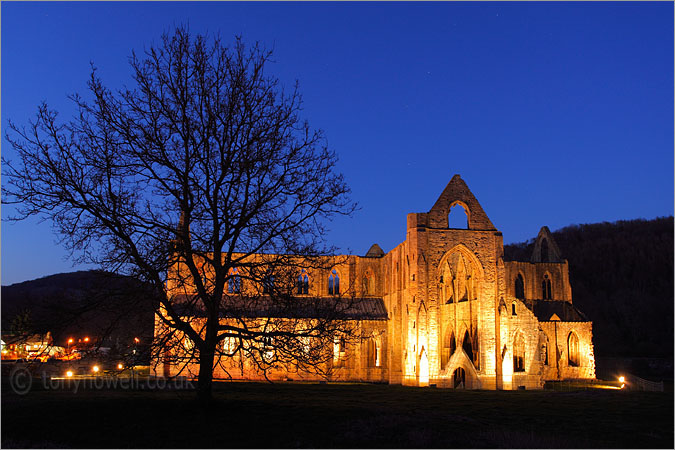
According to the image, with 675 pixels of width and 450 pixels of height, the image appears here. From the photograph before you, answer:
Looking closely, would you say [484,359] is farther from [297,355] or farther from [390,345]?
[297,355]

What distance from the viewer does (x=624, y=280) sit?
360 ft

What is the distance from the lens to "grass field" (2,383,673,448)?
591 inches

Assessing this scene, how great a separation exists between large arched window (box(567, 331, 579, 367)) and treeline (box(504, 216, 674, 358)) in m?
24.6

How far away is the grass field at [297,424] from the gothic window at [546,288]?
33699 mm

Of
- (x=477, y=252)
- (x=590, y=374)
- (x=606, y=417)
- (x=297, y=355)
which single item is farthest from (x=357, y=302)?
(x=297, y=355)

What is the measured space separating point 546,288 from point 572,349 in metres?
6.54

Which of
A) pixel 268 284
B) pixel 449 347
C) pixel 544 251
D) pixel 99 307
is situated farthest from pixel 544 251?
pixel 99 307

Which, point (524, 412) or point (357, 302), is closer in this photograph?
point (524, 412)

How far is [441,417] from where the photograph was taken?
20359mm

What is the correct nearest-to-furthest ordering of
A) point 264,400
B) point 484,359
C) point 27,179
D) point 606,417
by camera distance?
1. point 27,179
2. point 606,417
3. point 264,400
4. point 484,359

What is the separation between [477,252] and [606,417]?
22272 millimetres

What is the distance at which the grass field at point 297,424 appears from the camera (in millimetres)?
15008

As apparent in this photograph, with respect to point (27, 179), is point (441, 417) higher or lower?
lower

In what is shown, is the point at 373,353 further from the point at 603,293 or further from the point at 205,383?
the point at 603,293
